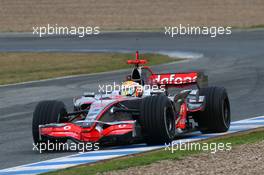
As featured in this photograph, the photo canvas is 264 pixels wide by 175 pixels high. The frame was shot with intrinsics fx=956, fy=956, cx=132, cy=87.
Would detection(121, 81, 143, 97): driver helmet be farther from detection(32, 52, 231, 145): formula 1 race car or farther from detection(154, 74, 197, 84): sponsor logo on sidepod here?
detection(154, 74, 197, 84): sponsor logo on sidepod

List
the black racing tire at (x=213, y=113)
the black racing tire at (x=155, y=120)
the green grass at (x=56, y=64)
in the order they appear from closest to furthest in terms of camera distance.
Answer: the black racing tire at (x=155, y=120) → the black racing tire at (x=213, y=113) → the green grass at (x=56, y=64)

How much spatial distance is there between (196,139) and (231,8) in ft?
131

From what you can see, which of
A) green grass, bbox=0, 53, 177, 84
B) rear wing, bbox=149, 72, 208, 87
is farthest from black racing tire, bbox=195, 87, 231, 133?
green grass, bbox=0, 53, 177, 84

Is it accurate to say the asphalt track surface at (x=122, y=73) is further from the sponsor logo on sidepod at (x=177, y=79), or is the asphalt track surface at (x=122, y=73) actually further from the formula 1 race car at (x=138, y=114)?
the sponsor logo on sidepod at (x=177, y=79)

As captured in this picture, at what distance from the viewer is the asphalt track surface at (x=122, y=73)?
50.2ft

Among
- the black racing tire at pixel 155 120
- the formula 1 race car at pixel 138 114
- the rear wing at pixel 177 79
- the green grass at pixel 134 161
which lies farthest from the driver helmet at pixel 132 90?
the green grass at pixel 134 161

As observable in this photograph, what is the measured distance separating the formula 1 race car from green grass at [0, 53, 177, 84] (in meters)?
11.7

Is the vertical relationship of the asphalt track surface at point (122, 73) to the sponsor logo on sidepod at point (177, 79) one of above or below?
below

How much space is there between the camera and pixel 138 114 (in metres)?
13.0

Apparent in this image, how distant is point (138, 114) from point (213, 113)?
1.61 metres

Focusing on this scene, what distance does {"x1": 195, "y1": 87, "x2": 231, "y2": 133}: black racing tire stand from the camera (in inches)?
555

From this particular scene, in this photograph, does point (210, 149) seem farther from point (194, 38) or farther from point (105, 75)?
point (194, 38)

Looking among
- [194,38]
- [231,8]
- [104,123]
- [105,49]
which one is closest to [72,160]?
[104,123]

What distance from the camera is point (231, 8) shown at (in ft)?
174
